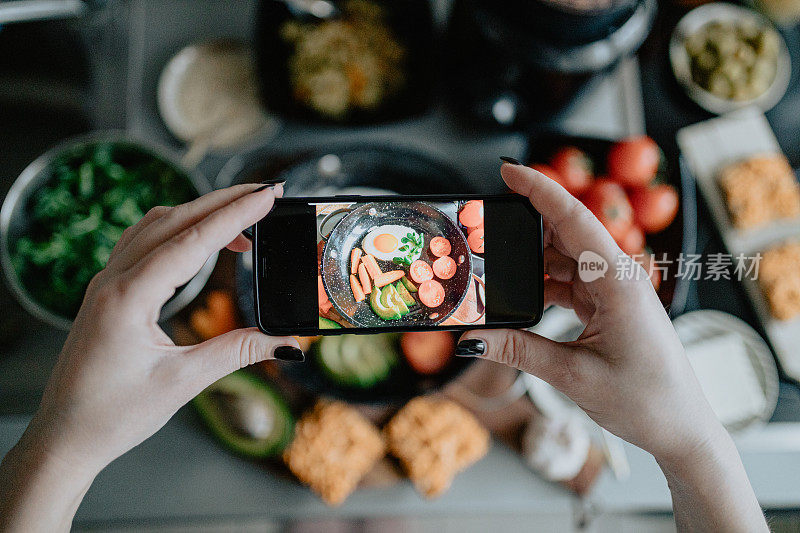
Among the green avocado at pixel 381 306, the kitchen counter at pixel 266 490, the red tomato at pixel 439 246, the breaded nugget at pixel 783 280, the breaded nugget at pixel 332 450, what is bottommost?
the kitchen counter at pixel 266 490

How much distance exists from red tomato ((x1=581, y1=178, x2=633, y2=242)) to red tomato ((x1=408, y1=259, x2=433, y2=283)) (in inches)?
20.1

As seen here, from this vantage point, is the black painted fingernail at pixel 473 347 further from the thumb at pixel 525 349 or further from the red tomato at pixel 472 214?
the red tomato at pixel 472 214

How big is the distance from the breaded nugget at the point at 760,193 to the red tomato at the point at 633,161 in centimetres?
22

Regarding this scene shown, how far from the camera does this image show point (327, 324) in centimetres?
72

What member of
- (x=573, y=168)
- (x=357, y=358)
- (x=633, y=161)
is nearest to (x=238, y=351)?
(x=357, y=358)

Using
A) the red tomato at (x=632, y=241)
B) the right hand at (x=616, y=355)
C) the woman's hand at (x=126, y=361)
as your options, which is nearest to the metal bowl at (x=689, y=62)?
the red tomato at (x=632, y=241)

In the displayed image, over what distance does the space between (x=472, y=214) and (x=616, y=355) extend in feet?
0.91

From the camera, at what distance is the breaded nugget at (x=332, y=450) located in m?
1.06

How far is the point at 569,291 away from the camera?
2.97 ft

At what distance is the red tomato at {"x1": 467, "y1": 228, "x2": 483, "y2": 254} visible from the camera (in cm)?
73

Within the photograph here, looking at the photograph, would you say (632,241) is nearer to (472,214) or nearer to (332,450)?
(472,214)

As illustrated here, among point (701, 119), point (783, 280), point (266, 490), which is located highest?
point (701, 119)

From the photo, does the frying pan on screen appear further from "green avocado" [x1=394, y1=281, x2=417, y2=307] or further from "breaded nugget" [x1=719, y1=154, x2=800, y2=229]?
"breaded nugget" [x1=719, y1=154, x2=800, y2=229]

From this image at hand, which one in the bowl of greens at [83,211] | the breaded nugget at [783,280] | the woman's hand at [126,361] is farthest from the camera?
the breaded nugget at [783,280]
